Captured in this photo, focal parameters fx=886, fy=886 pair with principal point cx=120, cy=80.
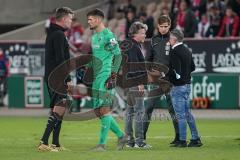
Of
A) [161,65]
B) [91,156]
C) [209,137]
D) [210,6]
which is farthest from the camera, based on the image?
[210,6]

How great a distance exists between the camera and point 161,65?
16297 millimetres

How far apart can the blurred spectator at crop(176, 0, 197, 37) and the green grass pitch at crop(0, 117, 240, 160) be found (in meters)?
6.23

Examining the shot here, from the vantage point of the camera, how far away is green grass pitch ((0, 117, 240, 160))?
1392 cm

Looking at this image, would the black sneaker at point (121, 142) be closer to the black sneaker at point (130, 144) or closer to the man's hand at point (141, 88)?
the black sneaker at point (130, 144)

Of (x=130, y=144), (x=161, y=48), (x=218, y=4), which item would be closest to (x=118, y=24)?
(x=218, y=4)

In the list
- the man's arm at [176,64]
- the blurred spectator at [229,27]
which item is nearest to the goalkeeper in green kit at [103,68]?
the man's arm at [176,64]

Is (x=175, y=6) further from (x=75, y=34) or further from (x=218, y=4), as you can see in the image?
(x=75, y=34)

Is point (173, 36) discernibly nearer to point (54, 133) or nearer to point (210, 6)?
point (54, 133)

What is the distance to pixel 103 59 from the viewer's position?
14688 millimetres

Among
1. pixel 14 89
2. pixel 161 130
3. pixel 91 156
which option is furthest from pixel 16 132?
pixel 14 89

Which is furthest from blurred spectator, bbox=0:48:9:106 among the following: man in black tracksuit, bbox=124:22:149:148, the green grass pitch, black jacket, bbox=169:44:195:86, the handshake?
black jacket, bbox=169:44:195:86

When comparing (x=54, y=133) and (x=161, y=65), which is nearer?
(x=54, y=133)

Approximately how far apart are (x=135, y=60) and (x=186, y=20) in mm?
12814

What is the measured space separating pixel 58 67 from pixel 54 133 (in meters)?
1.13
